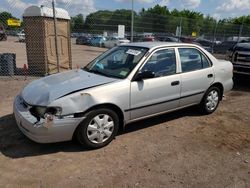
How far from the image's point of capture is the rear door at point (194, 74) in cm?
539

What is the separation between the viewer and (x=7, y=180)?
11.6 feet

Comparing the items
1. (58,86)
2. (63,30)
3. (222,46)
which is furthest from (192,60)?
(222,46)

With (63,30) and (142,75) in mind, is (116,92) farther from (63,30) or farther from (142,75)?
(63,30)

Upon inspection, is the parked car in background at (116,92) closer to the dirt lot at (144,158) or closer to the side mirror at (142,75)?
the side mirror at (142,75)

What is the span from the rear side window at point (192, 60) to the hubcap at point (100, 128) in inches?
74.1

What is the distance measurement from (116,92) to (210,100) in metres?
2.56

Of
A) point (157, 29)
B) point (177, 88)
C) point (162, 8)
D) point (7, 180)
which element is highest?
point (162, 8)

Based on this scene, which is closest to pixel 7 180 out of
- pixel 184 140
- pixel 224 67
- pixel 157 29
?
pixel 184 140

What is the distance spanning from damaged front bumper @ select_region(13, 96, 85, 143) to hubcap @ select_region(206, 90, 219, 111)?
3.06m

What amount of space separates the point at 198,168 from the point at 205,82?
2287 mm

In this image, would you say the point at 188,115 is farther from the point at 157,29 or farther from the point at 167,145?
the point at 157,29

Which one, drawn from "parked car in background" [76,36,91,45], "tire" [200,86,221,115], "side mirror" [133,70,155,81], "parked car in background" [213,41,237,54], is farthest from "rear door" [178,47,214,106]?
"parked car in background" [76,36,91,45]

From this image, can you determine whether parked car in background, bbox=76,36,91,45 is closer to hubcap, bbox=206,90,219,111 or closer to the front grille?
hubcap, bbox=206,90,219,111

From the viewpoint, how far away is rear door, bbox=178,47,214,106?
5.39 meters
